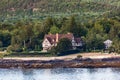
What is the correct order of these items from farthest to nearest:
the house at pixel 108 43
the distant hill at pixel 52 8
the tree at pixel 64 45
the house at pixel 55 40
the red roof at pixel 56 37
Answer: the distant hill at pixel 52 8 → the red roof at pixel 56 37 → the house at pixel 55 40 → the house at pixel 108 43 → the tree at pixel 64 45

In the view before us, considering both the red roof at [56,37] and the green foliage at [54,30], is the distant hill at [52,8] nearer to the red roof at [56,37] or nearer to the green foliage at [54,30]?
the green foliage at [54,30]

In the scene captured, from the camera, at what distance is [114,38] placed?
3164 inches

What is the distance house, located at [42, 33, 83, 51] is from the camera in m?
79.1

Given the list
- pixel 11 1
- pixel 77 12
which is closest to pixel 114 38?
pixel 77 12

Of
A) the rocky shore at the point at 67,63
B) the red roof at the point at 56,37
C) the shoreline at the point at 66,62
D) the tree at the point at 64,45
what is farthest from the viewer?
the red roof at the point at 56,37

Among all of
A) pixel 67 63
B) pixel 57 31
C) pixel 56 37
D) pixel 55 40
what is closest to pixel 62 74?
pixel 67 63

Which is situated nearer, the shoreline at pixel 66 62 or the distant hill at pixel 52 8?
the shoreline at pixel 66 62

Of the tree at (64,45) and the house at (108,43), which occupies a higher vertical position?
the tree at (64,45)

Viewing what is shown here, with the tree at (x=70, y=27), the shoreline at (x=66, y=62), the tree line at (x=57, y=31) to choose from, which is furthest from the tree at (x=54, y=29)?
the shoreline at (x=66, y=62)

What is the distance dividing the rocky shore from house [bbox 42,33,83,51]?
33.4 ft

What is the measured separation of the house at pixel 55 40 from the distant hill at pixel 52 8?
1439 inches

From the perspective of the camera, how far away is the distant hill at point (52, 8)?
122 metres

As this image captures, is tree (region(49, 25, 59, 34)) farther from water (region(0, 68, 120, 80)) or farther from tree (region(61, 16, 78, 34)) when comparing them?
water (region(0, 68, 120, 80))

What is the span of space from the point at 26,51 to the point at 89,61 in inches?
478
